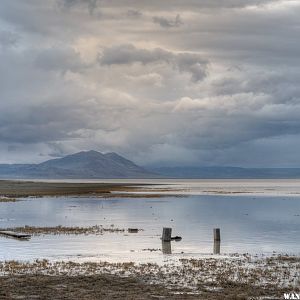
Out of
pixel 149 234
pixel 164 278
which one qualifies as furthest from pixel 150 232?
pixel 164 278

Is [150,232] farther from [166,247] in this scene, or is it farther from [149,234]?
[166,247]

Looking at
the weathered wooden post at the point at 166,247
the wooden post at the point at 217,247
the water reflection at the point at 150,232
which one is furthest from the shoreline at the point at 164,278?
the weathered wooden post at the point at 166,247

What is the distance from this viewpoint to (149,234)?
51938 millimetres

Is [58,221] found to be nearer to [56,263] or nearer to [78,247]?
[78,247]

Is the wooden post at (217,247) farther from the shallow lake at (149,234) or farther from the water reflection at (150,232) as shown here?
the shallow lake at (149,234)

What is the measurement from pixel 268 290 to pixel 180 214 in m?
52.0

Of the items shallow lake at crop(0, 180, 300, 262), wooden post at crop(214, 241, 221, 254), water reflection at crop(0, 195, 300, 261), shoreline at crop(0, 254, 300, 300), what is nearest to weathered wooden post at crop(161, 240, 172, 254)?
water reflection at crop(0, 195, 300, 261)

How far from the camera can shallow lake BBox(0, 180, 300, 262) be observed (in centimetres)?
3894

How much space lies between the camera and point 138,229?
56.5 m

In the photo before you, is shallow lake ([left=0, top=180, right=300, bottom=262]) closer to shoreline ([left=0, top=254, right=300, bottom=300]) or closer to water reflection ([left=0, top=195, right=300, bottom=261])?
water reflection ([left=0, top=195, right=300, bottom=261])

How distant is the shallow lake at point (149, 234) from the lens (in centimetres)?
3894

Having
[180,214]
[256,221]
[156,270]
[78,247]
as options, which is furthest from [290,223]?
[156,270]

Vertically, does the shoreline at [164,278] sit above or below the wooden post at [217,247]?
below

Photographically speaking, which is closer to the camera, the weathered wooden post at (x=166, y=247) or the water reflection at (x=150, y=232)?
the water reflection at (x=150, y=232)
